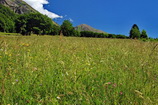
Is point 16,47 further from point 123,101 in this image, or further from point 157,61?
Result: point 157,61

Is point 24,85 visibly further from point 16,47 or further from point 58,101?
point 16,47

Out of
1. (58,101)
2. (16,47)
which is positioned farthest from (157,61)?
(16,47)

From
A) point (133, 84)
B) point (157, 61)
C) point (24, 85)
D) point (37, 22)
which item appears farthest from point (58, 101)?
point (37, 22)

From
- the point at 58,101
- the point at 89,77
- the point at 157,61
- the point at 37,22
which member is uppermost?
the point at 37,22

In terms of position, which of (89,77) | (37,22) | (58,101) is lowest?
(58,101)

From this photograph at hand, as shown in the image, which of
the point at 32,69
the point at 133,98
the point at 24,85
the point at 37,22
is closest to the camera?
the point at 133,98

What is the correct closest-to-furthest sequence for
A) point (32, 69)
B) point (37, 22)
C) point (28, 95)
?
1. point (28, 95)
2. point (32, 69)
3. point (37, 22)

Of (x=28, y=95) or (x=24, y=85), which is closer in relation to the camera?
(x=28, y=95)

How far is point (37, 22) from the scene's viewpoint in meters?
58.9

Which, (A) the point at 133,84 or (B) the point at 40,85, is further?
(B) the point at 40,85

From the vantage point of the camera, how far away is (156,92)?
1.92 m

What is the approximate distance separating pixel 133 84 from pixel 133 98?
15.6 inches

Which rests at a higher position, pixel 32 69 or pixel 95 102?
pixel 32 69

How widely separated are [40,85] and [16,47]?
7.94ft
